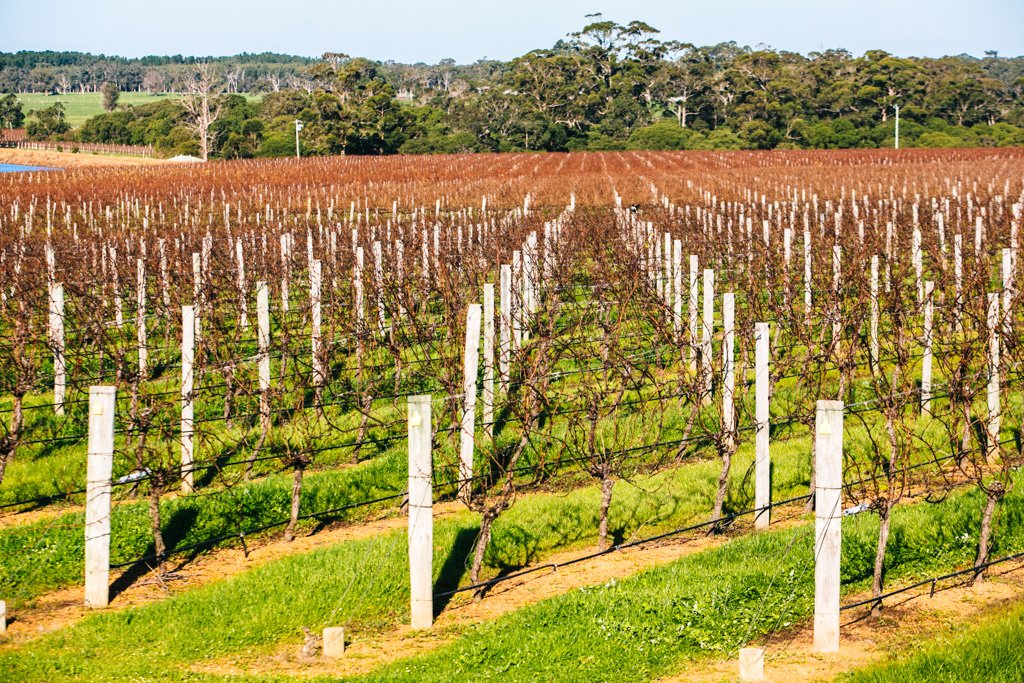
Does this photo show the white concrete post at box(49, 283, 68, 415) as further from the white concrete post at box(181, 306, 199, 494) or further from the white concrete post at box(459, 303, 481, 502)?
the white concrete post at box(459, 303, 481, 502)

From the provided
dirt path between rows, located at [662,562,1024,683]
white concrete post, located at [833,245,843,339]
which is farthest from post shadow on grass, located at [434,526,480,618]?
white concrete post, located at [833,245,843,339]

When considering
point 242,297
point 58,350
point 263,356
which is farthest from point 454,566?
point 242,297

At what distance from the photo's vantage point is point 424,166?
6316 centimetres

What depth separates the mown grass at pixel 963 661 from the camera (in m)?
7.33

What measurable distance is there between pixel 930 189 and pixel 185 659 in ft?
135

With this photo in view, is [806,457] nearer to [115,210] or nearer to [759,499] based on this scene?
[759,499]

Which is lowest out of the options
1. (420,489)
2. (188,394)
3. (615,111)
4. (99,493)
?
(99,493)

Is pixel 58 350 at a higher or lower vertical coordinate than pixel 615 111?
lower

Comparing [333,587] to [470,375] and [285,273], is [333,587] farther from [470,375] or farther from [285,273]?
[285,273]

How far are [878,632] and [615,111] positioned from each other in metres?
96.4

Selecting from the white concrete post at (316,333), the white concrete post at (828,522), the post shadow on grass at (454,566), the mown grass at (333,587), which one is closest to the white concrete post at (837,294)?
the mown grass at (333,587)

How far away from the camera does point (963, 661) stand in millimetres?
7488

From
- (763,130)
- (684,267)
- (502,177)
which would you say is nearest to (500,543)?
(684,267)

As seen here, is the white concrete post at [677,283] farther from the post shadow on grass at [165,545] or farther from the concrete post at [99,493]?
the concrete post at [99,493]
